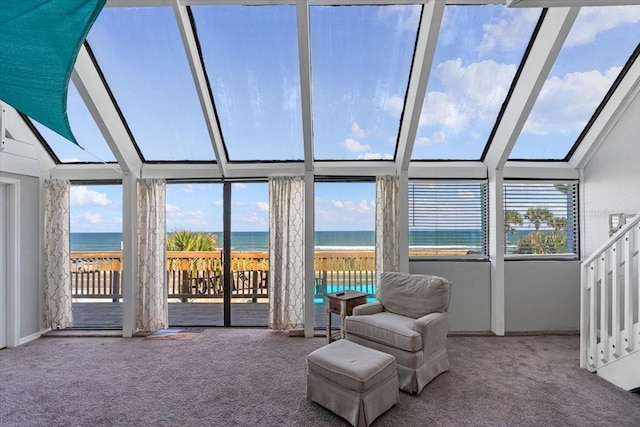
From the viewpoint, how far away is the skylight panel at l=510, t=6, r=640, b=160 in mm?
Answer: 2934

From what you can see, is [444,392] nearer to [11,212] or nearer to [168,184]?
[168,184]

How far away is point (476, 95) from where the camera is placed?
353cm

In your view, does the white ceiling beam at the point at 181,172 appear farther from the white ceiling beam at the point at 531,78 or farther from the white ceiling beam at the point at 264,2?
the white ceiling beam at the point at 531,78

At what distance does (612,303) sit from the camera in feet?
9.62

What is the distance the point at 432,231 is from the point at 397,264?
0.79 metres

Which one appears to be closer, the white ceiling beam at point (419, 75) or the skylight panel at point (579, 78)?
the white ceiling beam at point (419, 75)

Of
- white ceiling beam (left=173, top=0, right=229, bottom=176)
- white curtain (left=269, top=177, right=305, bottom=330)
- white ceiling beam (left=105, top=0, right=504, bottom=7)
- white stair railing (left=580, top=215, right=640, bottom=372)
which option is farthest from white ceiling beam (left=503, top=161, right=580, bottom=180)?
white ceiling beam (left=173, top=0, right=229, bottom=176)

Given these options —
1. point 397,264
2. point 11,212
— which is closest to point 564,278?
point 397,264

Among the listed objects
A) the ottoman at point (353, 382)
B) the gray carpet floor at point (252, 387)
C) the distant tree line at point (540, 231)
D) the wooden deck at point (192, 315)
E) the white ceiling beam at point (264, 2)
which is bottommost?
the wooden deck at point (192, 315)

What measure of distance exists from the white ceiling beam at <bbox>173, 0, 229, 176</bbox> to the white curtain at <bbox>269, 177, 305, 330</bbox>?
80 centimetres

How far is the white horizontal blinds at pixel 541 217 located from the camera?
433 cm

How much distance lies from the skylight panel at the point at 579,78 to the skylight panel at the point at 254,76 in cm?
280

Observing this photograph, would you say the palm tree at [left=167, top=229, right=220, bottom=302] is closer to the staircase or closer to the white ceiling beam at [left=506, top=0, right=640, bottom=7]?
the staircase

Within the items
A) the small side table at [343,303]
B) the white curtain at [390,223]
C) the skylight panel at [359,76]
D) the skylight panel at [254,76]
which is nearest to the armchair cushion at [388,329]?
the small side table at [343,303]
